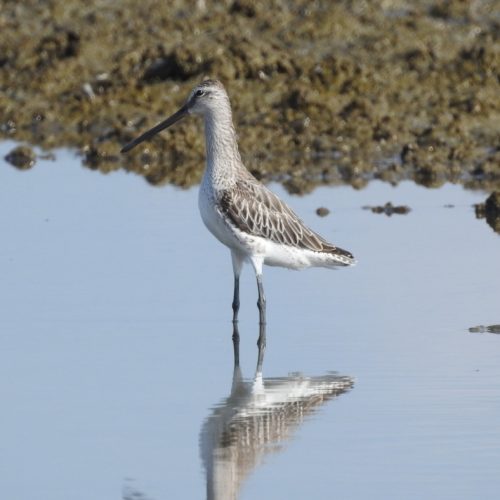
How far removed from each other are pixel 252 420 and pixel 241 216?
256 cm

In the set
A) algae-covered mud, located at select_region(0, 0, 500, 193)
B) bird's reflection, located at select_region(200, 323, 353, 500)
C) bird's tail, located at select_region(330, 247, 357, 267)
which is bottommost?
bird's reflection, located at select_region(200, 323, 353, 500)

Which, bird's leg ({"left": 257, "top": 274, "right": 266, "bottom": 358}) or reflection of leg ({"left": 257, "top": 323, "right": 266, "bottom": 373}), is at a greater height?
bird's leg ({"left": 257, "top": 274, "right": 266, "bottom": 358})

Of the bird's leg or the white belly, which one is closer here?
the bird's leg

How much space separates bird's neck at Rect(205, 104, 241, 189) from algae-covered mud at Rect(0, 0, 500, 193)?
387cm

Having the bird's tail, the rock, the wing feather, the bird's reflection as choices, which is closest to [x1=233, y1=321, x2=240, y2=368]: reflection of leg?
the bird's reflection

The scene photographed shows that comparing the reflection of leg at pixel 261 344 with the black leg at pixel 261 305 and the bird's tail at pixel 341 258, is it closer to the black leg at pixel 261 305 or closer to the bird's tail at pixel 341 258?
the black leg at pixel 261 305

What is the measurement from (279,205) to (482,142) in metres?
Answer: 5.73

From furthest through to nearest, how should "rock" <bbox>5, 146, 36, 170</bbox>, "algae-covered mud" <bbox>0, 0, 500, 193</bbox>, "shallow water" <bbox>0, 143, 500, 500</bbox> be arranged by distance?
"algae-covered mud" <bbox>0, 0, 500, 193</bbox>, "rock" <bbox>5, 146, 36, 170</bbox>, "shallow water" <bbox>0, 143, 500, 500</bbox>

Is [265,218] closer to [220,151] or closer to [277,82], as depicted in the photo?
[220,151]

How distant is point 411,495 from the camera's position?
701 cm

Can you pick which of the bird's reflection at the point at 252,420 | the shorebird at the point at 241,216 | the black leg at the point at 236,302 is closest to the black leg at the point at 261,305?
the shorebird at the point at 241,216

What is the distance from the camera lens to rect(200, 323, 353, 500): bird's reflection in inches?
292

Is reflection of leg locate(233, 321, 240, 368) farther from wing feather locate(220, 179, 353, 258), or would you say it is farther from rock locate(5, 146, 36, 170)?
rock locate(5, 146, 36, 170)

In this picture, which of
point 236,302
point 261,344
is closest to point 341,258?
point 236,302
